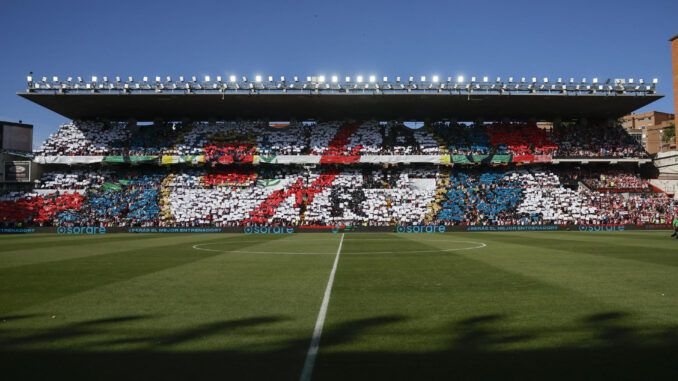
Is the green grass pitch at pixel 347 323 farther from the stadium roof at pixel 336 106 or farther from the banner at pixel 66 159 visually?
the banner at pixel 66 159

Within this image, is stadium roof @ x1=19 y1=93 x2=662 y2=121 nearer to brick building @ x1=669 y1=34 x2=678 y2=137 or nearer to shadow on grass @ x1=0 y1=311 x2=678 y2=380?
brick building @ x1=669 y1=34 x2=678 y2=137

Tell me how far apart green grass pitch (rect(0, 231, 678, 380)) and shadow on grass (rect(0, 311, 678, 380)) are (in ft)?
0.09

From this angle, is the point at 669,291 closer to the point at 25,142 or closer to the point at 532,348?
the point at 532,348

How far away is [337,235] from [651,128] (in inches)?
3993

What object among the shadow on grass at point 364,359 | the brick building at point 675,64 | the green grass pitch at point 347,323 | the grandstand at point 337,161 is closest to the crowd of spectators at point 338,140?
the grandstand at point 337,161

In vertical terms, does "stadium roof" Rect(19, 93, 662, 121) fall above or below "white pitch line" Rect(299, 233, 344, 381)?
above

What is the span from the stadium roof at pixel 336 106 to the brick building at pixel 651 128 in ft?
113

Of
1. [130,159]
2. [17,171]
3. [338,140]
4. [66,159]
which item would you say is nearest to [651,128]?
[338,140]

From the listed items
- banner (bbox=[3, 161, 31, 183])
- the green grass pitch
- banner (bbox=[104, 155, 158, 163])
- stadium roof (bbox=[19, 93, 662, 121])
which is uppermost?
stadium roof (bbox=[19, 93, 662, 121])

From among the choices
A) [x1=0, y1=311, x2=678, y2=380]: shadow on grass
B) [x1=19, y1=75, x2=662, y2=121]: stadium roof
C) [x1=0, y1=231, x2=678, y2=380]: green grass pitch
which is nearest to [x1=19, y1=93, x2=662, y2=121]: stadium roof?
[x1=19, y1=75, x2=662, y2=121]: stadium roof

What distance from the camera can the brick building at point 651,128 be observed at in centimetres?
9669

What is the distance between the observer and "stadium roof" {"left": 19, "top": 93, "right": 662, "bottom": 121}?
51.6 m

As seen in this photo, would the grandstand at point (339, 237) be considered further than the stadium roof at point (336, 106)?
No

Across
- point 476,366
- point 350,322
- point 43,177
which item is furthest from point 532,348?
point 43,177
